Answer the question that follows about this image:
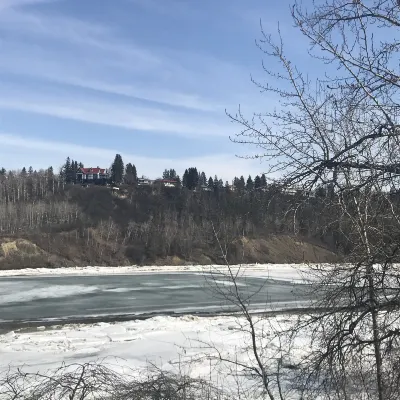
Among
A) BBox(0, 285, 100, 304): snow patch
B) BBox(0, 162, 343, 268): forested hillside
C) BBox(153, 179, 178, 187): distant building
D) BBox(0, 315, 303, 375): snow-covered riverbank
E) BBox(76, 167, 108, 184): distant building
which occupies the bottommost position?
BBox(0, 285, 100, 304): snow patch

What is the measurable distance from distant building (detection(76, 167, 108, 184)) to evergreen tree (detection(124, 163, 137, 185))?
617 centimetres

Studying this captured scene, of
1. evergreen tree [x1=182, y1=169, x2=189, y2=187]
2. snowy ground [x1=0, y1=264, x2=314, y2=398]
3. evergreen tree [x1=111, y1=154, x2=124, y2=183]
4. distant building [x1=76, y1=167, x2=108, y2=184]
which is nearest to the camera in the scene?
snowy ground [x1=0, y1=264, x2=314, y2=398]

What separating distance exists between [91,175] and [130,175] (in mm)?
16638

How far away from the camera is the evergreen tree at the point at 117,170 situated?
354ft

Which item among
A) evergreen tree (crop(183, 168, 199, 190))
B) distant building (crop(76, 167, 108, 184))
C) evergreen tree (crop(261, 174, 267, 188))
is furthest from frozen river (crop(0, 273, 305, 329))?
distant building (crop(76, 167, 108, 184))

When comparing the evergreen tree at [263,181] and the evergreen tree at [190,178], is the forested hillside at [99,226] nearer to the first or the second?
the evergreen tree at [190,178]

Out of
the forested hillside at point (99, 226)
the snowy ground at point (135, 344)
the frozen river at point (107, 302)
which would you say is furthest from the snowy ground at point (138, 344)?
the forested hillside at point (99, 226)

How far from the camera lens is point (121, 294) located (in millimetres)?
27016

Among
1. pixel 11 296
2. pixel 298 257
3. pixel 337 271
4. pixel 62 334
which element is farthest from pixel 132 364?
pixel 11 296

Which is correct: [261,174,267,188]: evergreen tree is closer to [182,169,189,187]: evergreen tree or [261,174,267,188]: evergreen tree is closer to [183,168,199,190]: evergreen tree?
[183,168,199,190]: evergreen tree

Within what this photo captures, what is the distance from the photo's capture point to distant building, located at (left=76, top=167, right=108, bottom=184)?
377 ft

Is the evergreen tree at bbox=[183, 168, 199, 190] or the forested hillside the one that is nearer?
the forested hillside

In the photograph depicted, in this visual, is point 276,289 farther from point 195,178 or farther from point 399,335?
point 195,178

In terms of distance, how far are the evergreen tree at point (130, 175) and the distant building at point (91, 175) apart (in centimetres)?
617
